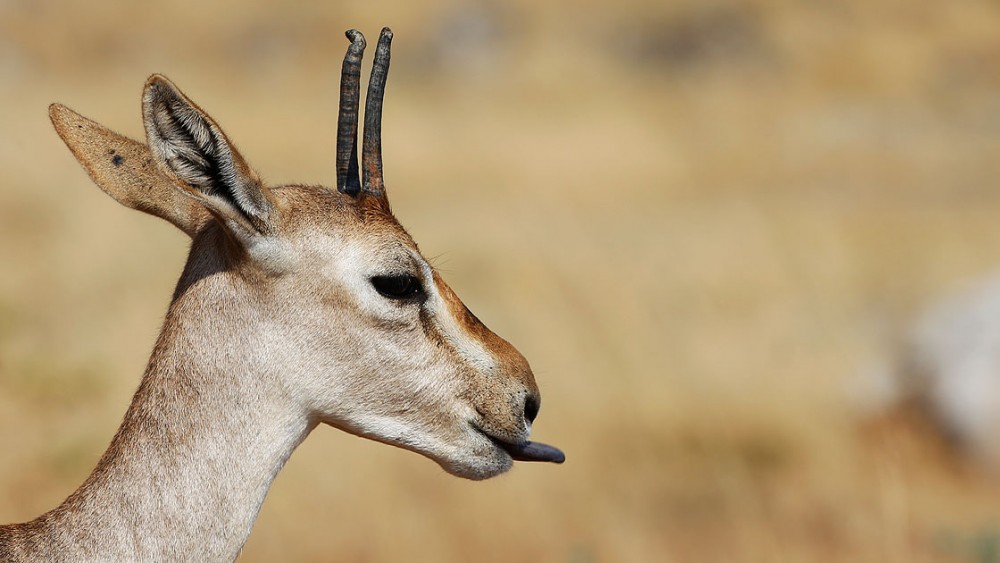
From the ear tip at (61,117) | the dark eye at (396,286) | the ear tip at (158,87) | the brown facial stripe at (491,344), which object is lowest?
the brown facial stripe at (491,344)

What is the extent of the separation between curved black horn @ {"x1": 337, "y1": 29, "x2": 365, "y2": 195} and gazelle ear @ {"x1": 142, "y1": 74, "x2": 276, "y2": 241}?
0.50 m

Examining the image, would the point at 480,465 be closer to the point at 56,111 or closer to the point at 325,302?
the point at 325,302

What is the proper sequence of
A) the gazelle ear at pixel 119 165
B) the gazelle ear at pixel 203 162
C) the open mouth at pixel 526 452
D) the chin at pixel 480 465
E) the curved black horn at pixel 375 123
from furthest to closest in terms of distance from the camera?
the curved black horn at pixel 375 123
the open mouth at pixel 526 452
the chin at pixel 480 465
the gazelle ear at pixel 119 165
the gazelle ear at pixel 203 162

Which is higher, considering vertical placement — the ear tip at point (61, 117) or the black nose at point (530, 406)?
the ear tip at point (61, 117)

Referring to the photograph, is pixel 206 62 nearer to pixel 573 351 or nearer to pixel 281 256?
pixel 573 351

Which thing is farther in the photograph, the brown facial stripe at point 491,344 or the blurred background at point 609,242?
the blurred background at point 609,242

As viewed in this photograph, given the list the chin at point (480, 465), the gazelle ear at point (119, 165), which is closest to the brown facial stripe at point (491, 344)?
the chin at point (480, 465)

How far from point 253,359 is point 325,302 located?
31 cm

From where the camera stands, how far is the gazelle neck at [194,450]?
3850 millimetres

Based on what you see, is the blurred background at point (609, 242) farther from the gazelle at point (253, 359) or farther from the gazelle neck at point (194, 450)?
the gazelle neck at point (194, 450)

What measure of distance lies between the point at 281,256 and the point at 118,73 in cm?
2724

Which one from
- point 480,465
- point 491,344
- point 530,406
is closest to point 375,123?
point 491,344

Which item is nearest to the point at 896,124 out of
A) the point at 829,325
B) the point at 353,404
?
the point at 829,325

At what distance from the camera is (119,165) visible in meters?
4.12
